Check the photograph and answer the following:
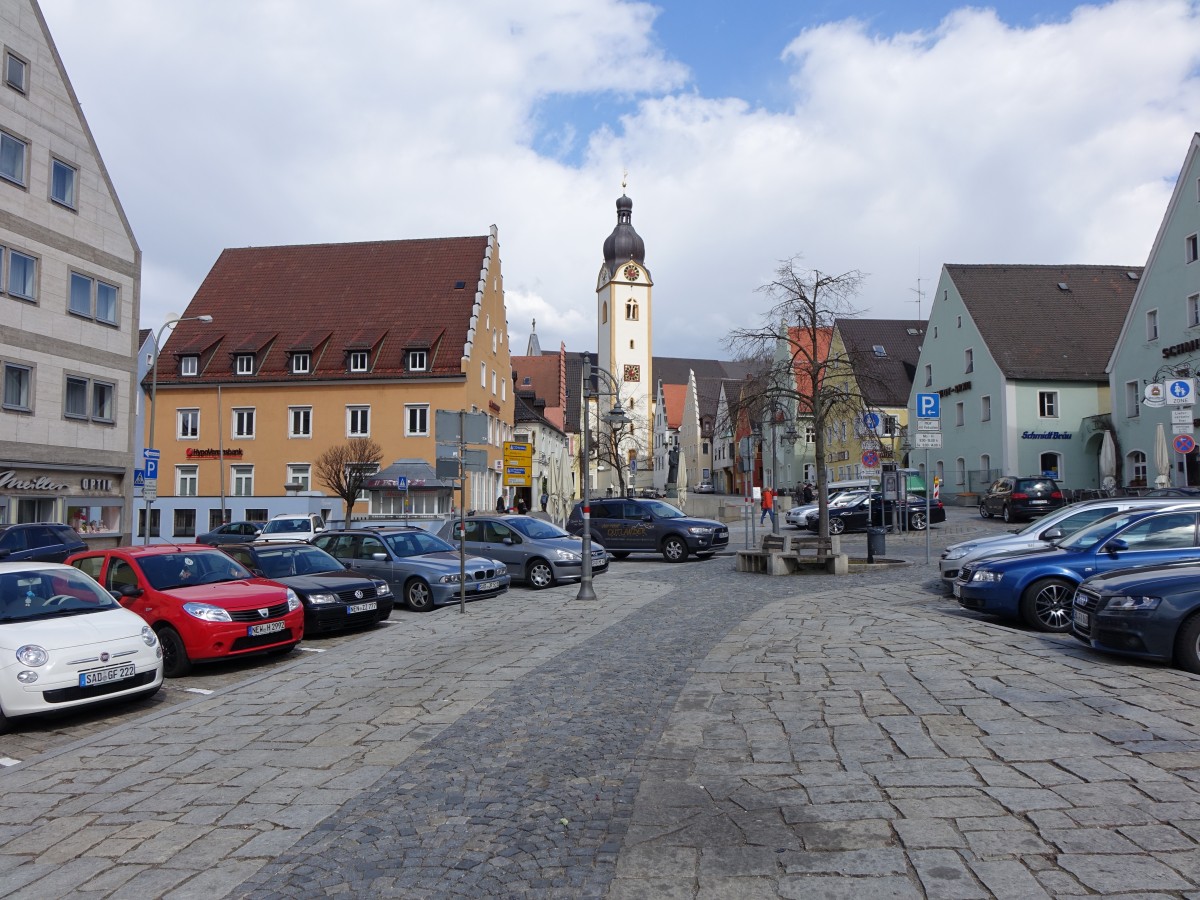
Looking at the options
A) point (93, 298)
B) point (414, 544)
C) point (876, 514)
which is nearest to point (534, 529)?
point (414, 544)

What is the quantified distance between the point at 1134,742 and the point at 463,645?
809 centimetres

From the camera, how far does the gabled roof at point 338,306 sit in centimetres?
5130

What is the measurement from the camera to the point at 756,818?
551cm

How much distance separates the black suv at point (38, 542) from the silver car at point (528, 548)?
8.50 m

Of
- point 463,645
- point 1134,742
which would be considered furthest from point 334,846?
point 463,645

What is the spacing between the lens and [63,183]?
3123 cm

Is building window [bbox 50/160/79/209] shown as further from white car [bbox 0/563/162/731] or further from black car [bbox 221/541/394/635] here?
white car [bbox 0/563/162/731]

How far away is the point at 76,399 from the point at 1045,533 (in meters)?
29.1

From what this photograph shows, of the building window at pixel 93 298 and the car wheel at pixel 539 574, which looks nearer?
the car wheel at pixel 539 574

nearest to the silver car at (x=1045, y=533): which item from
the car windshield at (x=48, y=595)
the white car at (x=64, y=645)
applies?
the white car at (x=64, y=645)

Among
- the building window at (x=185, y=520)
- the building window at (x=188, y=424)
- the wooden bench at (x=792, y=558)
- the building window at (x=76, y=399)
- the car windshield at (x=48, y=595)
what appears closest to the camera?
the car windshield at (x=48, y=595)

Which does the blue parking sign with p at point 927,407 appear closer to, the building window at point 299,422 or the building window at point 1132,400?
the building window at point 1132,400

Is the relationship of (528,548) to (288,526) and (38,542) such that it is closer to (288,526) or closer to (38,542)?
(38,542)

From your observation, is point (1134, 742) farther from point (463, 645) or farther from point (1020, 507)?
point (1020, 507)
